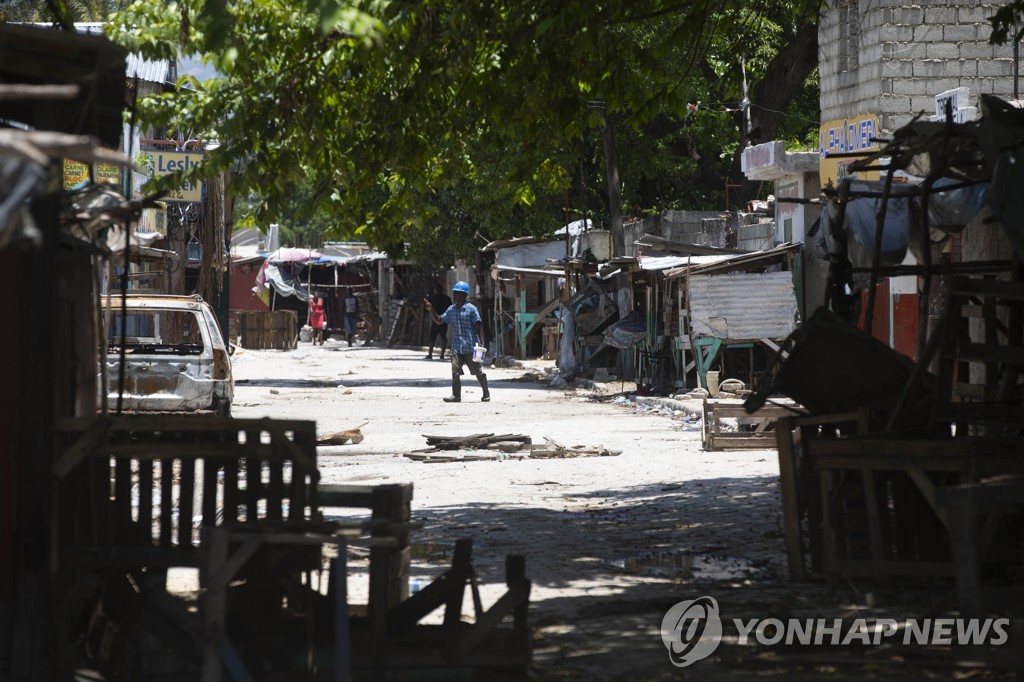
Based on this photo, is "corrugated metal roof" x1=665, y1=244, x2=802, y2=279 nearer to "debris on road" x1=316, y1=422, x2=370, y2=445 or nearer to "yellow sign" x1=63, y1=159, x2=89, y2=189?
"debris on road" x1=316, y1=422, x2=370, y2=445

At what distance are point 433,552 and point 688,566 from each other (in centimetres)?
168

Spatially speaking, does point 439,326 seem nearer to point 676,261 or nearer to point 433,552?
point 676,261

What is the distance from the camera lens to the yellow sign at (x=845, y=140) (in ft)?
61.0

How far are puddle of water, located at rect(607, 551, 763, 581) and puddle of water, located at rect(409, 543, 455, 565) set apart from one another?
106cm

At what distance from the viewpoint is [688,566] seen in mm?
8516

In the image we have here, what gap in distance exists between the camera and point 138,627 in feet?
18.3

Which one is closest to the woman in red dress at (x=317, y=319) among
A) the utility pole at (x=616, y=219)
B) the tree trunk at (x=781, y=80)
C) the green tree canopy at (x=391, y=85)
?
the tree trunk at (x=781, y=80)

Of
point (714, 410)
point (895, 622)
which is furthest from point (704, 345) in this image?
point (895, 622)

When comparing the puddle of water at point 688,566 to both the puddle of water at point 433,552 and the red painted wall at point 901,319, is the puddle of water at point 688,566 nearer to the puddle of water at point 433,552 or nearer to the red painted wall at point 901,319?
the puddle of water at point 433,552

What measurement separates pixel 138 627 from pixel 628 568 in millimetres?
3678

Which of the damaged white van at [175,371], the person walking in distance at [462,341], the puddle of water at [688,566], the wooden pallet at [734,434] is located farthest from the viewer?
the person walking in distance at [462,341]

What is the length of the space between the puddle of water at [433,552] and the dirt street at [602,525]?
21mm

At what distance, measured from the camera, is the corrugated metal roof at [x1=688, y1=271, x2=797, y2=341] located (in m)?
21.0

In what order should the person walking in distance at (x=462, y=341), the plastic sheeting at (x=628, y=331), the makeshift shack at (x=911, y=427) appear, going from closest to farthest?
the makeshift shack at (x=911, y=427)
the person walking in distance at (x=462, y=341)
the plastic sheeting at (x=628, y=331)
